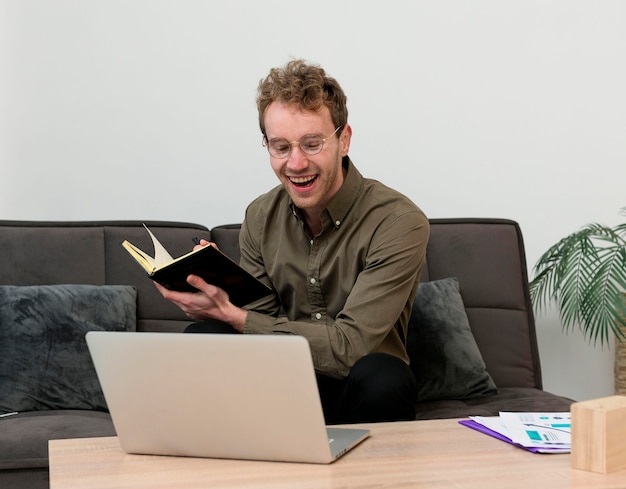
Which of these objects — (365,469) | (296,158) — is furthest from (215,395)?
(296,158)

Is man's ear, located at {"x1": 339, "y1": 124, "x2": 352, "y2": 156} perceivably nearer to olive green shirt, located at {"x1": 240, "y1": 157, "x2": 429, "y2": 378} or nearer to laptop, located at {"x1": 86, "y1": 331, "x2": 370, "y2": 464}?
olive green shirt, located at {"x1": 240, "y1": 157, "x2": 429, "y2": 378}

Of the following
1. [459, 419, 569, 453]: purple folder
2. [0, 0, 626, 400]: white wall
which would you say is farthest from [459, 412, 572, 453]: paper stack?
[0, 0, 626, 400]: white wall

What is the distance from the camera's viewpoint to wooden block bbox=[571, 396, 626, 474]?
4.50 ft

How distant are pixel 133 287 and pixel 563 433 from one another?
1.54 meters

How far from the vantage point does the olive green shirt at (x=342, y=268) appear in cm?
212

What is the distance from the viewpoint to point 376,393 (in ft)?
6.61

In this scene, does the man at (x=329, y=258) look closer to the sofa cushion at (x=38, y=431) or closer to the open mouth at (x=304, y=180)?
the open mouth at (x=304, y=180)

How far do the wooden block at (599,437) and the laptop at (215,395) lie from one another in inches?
14.2

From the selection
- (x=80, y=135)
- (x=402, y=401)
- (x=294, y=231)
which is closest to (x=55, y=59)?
(x=80, y=135)

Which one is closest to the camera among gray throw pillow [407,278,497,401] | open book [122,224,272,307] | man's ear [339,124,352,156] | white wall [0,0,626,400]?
open book [122,224,272,307]

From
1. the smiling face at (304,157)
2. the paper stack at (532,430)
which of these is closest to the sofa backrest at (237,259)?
the smiling face at (304,157)

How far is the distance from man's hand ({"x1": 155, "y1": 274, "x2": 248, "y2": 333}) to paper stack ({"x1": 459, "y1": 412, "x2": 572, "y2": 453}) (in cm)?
63

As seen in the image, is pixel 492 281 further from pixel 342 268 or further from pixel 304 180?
pixel 304 180

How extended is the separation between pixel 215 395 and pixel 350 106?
214 centimetres
